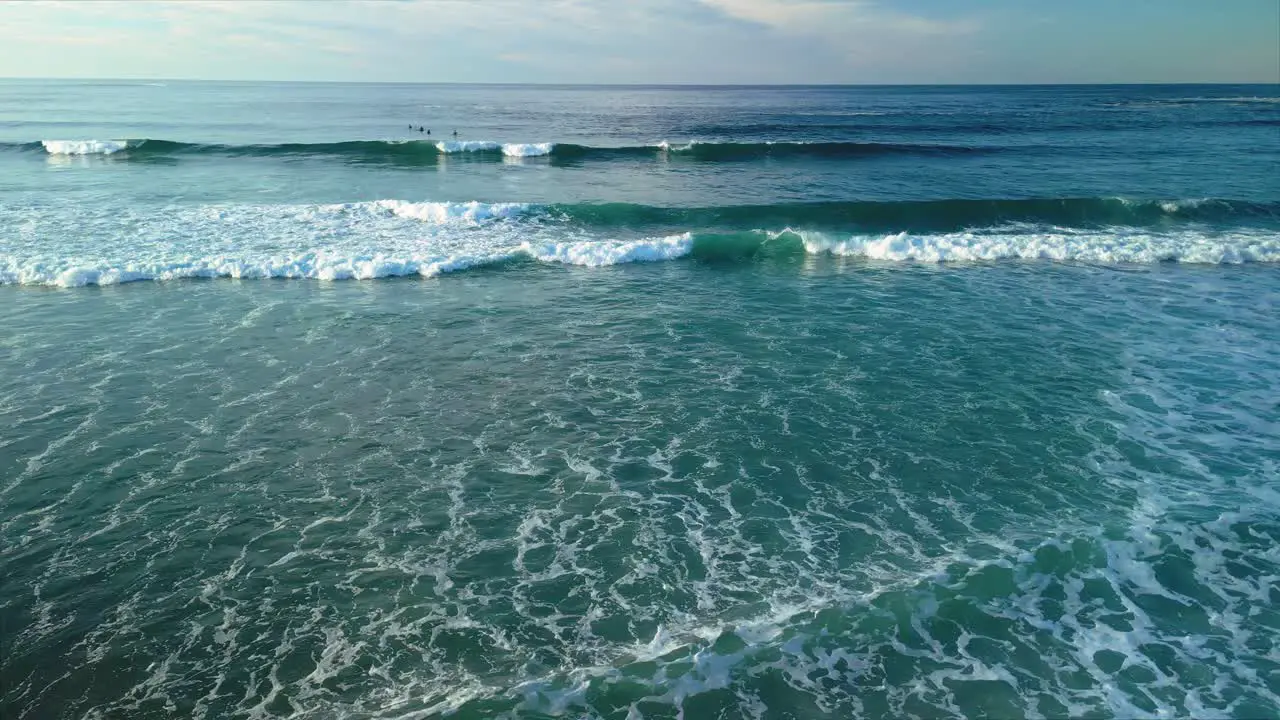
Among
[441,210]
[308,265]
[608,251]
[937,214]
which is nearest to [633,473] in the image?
[608,251]

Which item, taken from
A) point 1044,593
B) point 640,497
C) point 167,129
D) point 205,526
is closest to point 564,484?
point 640,497

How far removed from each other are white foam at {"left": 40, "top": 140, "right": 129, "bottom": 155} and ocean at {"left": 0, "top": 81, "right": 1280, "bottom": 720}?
19.6 metres

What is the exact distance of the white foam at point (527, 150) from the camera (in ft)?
126

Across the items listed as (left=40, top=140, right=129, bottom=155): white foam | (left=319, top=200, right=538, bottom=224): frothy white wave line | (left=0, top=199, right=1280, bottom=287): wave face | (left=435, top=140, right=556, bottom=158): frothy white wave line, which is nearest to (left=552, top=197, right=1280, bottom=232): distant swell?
(left=0, top=199, right=1280, bottom=287): wave face

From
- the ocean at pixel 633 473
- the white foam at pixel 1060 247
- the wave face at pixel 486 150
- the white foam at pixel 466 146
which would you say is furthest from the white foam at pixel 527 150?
the white foam at pixel 1060 247

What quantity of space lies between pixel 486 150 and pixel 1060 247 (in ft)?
96.2

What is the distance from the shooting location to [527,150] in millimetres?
38812

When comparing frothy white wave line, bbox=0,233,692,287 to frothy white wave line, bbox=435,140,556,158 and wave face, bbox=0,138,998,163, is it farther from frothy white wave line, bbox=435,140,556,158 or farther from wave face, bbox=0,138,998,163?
frothy white wave line, bbox=435,140,556,158

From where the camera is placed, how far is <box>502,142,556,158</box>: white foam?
38281mm

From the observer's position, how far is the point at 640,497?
8.44 metres

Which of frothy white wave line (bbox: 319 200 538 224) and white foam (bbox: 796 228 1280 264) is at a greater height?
frothy white wave line (bbox: 319 200 538 224)

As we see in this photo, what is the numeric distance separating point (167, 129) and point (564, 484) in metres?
51.2

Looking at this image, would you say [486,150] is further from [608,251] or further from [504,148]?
[608,251]

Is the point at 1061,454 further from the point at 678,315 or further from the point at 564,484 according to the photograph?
the point at 678,315
